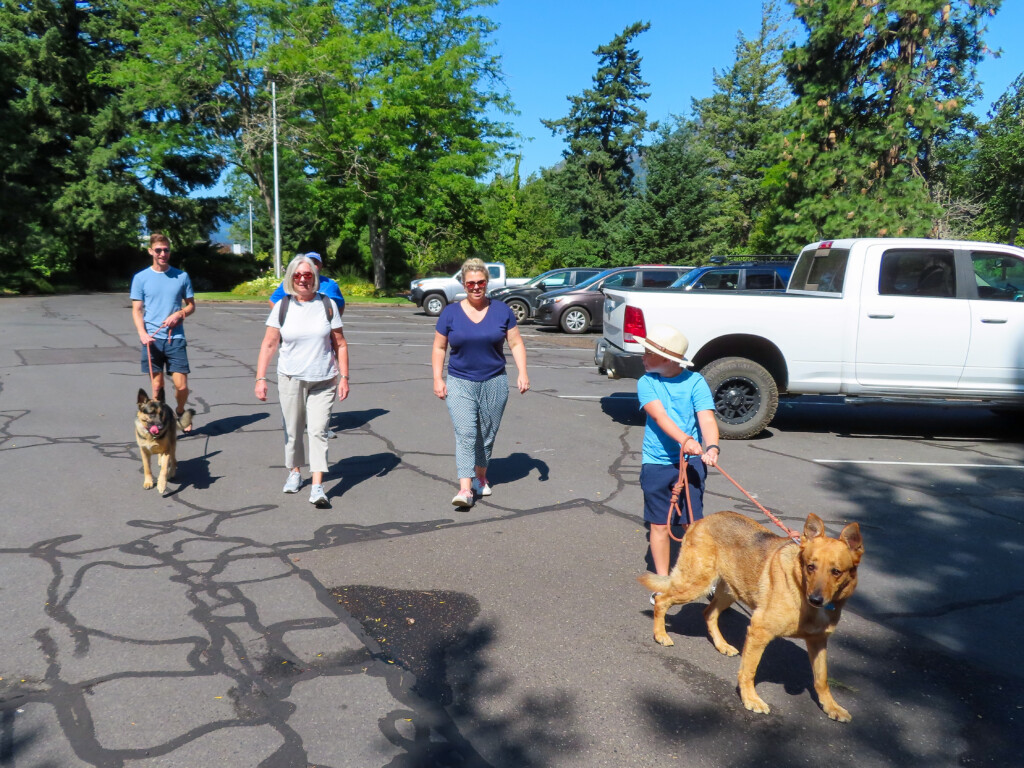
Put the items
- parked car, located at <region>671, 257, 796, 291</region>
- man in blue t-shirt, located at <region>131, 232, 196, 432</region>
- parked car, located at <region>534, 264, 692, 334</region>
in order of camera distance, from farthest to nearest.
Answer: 1. parked car, located at <region>534, 264, 692, 334</region>
2. parked car, located at <region>671, 257, 796, 291</region>
3. man in blue t-shirt, located at <region>131, 232, 196, 432</region>

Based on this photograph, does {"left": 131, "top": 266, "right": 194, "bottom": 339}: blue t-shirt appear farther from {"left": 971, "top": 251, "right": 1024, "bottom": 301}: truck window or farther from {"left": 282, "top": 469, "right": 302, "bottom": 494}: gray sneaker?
{"left": 971, "top": 251, "right": 1024, "bottom": 301}: truck window

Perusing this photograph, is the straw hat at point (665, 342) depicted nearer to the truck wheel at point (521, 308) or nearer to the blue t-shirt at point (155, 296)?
the blue t-shirt at point (155, 296)

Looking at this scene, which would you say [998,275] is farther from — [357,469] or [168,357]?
[168,357]

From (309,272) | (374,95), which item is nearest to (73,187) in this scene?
(374,95)

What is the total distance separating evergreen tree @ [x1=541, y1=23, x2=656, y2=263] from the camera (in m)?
49.9

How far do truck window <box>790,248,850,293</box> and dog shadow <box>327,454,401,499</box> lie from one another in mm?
5208

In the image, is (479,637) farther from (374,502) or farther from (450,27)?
(450,27)

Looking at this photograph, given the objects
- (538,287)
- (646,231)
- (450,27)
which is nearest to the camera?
(538,287)

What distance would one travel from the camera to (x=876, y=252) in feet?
27.4

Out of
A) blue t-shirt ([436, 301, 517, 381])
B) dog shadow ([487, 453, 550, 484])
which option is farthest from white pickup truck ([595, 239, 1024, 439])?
blue t-shirt ([436, 301, 517, 381])

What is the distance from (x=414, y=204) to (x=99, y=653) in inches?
1169

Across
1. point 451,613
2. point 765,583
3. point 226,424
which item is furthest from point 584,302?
point 765,583

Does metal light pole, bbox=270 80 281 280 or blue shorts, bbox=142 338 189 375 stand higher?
metal light pole, bbox=270 80 281 280

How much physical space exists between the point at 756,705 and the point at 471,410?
315 centimetres
